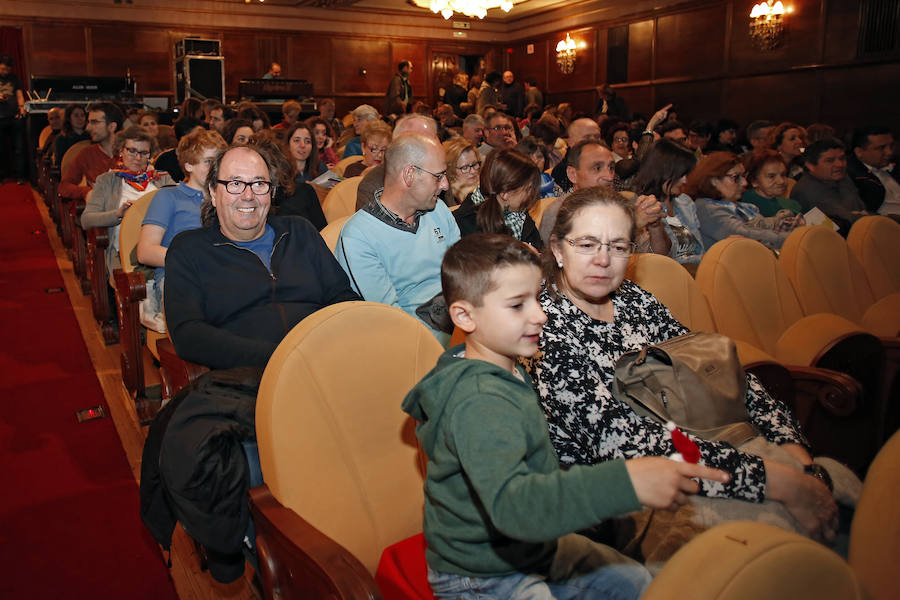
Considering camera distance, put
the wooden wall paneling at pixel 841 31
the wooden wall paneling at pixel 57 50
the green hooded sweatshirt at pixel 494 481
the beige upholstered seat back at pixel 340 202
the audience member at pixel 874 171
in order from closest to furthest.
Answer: the green hooded sweatshirt at pixel 494 481 < the beige upholstered seat back at pixel 340 202 < the audience member at pixel 874 171 < the wooden wall paneling at pixel 841 31 < the wooden wall paneling at pixel 57 50

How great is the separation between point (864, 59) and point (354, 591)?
33.2 feet

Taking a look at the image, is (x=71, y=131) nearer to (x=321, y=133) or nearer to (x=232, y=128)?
(x=321, y=133)

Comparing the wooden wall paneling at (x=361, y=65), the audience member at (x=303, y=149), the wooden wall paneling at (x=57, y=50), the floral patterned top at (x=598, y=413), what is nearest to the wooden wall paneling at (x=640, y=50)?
the wooden wall paneling at (x=361, y=65)

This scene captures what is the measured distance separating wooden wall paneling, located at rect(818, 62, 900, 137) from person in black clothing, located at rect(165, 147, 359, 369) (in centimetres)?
888

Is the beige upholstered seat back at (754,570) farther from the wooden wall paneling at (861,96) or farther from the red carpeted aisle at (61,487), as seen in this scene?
the wooden wall paneling at (861,96)

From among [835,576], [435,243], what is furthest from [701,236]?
[835,576]

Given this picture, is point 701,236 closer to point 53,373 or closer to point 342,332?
point 342,332

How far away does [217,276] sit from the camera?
206 centimetres

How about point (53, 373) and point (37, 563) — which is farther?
point (53, 373)

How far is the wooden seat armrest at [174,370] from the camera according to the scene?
187cm

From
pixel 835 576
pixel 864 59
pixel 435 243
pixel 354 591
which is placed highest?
pixel 864 59

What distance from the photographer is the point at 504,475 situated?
104cm

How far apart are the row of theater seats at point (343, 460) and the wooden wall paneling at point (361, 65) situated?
43.1ft

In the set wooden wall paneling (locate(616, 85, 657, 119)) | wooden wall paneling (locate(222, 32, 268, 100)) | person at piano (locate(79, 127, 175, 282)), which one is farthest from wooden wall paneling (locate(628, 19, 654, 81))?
person at piano (locate(79, 127, 175, 282))
